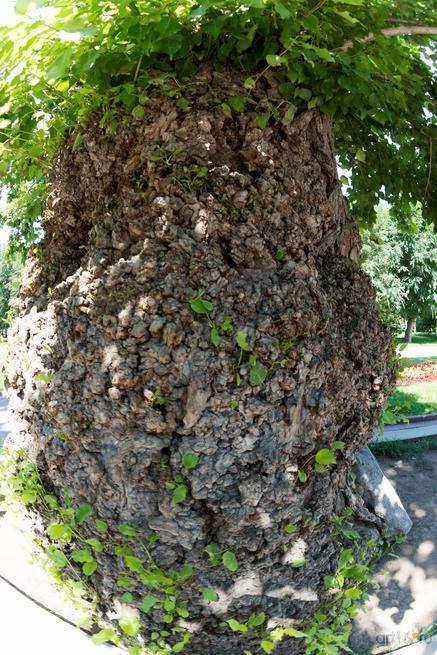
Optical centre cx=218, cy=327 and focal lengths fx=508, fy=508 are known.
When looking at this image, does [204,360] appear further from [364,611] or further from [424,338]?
[424,338]

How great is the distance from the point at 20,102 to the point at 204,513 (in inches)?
101

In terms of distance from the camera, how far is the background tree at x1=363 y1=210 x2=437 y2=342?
24891 millimetres

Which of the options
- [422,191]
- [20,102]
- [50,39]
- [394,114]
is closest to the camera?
[50,39]

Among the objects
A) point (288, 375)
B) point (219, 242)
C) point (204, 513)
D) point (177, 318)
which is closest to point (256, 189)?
point (219, 242)

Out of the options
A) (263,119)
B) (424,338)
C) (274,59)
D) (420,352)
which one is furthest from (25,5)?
(424,338)

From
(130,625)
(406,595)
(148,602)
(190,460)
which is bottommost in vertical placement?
(406,595)

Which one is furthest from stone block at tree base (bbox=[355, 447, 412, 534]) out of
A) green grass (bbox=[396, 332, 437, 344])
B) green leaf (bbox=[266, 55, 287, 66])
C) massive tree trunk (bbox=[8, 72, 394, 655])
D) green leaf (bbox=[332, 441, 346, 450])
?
green grass (bbox=[396, 332, 437, 344])

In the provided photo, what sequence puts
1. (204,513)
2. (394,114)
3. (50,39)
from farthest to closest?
1. (394,114)
2. (204,513)
3. (50,39)

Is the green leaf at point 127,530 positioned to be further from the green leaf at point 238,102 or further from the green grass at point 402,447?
the green grass at point 402,447

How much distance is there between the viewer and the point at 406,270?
26.3 meters

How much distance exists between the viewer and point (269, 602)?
276 centimetres

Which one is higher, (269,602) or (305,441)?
(305,441)

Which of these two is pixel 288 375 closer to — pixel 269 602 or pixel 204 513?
pixel 204 513

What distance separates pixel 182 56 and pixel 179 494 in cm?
224
